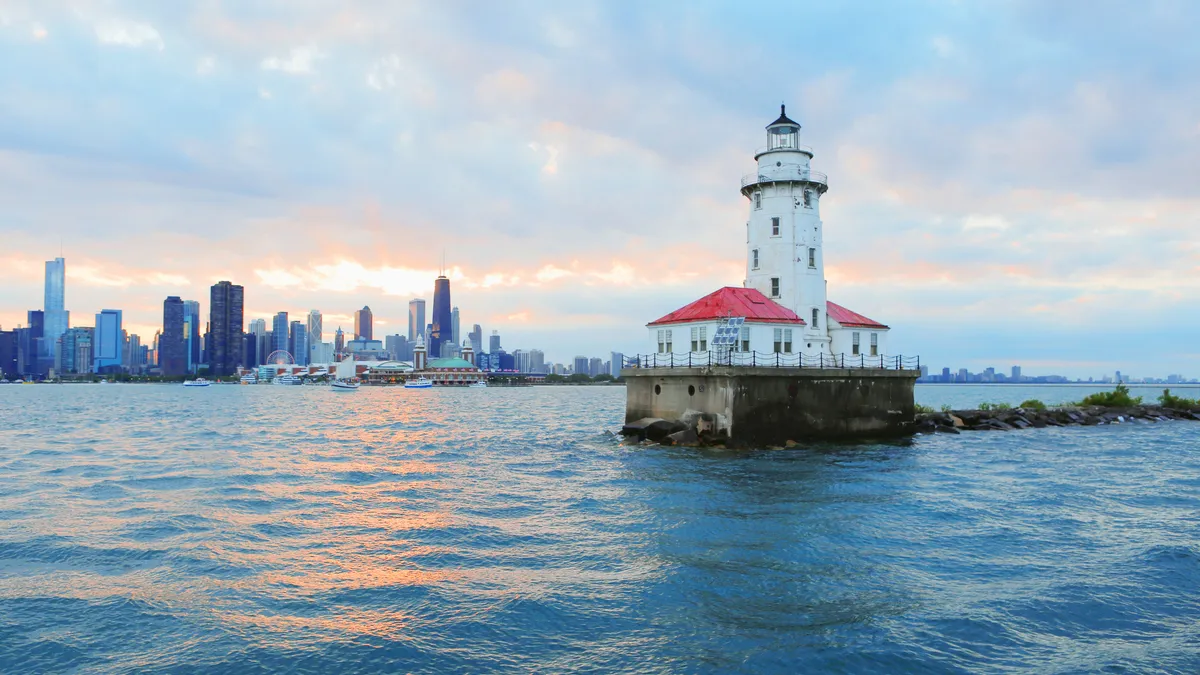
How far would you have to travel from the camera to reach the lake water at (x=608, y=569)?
468 inches

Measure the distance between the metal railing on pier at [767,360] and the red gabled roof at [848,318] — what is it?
6.46 ft

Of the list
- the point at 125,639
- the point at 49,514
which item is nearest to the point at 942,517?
the point at 125,639

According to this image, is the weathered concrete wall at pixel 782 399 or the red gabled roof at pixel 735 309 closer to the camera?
the weathered concrete wall at pixel 782 399

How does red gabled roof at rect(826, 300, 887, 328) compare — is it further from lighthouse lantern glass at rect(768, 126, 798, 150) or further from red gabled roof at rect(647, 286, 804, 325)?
lighthouse lantern glass at rect(768, 126, 798, 150)

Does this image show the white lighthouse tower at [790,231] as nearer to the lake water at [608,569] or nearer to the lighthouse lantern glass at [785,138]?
the lighthouse lantern glass at [785,138]

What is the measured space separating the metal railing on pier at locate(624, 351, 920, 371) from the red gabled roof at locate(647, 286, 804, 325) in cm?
198

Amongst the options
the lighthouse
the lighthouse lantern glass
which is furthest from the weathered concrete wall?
the lighthouse lantern glass

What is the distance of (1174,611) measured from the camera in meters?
13.9

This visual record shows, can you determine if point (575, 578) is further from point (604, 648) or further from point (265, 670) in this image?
point (265, 670)

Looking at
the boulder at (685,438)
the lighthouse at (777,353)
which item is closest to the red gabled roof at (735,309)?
the lighthouse at (777,353)

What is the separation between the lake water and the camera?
11883mm

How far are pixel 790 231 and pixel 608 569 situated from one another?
34.0 metres

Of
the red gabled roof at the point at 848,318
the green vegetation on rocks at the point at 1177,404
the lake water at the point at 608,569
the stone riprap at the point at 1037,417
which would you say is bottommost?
the lake water at the point at 608,569

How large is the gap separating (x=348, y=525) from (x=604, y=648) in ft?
38.9
